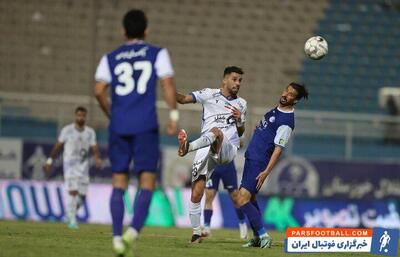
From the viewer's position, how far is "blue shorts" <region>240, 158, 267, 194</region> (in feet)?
42.1

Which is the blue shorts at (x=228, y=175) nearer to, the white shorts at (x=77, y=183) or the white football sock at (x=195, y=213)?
the white football sock at (x=195, y=213)

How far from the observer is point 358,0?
30.8 meters

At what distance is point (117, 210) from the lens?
372 inches

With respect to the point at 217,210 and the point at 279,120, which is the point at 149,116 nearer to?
the point at 279,120

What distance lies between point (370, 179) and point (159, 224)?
5.93m

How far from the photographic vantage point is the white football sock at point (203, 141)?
41.1ft

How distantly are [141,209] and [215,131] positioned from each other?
385 centimetres

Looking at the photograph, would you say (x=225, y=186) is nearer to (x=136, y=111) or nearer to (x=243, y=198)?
(x=243, y=198)

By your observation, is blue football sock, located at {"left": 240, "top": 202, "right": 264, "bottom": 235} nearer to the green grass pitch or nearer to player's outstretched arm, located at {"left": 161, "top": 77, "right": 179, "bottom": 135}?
the green grass pitch

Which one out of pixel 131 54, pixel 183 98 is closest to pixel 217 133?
pixel 183 98

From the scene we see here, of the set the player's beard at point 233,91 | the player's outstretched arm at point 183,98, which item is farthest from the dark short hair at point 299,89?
the player's outstretched arm at point 183,98

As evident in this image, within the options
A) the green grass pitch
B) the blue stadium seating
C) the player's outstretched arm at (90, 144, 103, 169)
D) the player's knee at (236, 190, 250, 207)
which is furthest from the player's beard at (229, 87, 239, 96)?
the blue stadium seating

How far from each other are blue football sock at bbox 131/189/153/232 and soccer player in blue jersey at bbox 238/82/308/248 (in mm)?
3479

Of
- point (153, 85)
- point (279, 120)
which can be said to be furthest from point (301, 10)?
point (153, 85)
